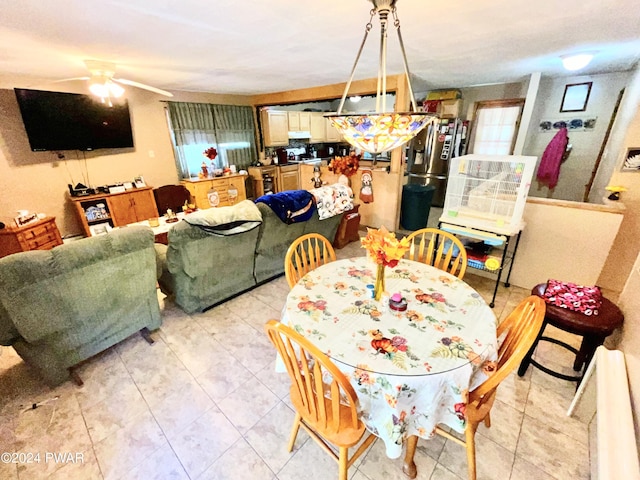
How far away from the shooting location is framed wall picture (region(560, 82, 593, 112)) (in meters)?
3.76

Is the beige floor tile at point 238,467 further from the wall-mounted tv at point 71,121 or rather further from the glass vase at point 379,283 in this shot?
the wall-mounted tv at point 71,121

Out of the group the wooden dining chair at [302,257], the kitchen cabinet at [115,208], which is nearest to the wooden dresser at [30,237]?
the kitchen cabinet at [115,208]

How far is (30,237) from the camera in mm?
3311

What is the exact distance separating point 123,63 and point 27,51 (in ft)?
2.25

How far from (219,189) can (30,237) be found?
108 inches

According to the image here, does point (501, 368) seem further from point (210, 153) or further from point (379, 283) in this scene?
point (210, 153)

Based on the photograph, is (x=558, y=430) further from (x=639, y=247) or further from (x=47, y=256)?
(x=47, y=256)

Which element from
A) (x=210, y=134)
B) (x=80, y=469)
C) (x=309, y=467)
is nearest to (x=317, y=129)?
(x=210, y=134)

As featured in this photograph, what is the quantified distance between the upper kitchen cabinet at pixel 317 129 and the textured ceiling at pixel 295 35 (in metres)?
3.52

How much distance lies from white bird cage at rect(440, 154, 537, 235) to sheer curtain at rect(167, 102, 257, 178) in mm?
4668

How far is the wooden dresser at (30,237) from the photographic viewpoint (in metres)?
3.15

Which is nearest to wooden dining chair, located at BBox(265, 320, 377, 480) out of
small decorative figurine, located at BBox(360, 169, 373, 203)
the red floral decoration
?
small decorative figurine, located at BBox(360, 169, 373, 203)

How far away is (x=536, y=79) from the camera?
3.57 meters

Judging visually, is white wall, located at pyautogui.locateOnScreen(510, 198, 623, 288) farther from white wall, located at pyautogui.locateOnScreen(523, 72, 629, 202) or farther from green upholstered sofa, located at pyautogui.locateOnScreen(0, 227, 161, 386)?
green upholstered sofa, located at pyautogui.locateOnScreen(0, 227, 161, 386)
